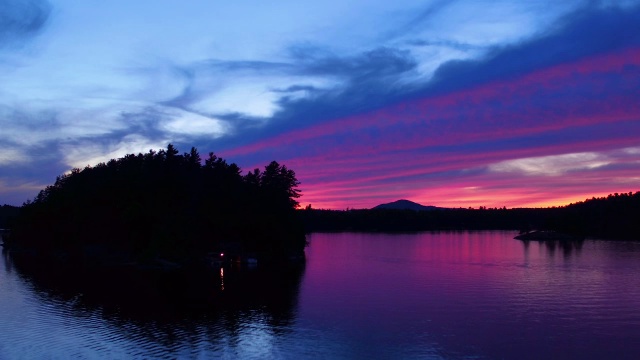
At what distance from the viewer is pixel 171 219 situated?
4656 inches

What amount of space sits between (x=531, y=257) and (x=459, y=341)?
10837 centimetres

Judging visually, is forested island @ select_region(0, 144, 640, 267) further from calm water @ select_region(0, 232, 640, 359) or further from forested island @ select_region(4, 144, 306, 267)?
calm water @ select_region(0, 232, 640, 359)

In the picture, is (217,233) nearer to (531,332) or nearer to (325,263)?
(325,263)

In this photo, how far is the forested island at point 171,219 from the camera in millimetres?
120938

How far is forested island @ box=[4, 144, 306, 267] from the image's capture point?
120938 mm

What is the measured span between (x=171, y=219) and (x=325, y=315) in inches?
2453

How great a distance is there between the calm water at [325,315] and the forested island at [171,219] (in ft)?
59.0

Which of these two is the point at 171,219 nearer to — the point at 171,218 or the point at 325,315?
the point at 171,218

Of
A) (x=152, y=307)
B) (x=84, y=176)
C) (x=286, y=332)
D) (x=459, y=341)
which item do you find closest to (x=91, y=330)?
(x=152, y=307)

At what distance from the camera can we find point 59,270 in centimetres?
11388

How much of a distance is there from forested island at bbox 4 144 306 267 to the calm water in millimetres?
17998

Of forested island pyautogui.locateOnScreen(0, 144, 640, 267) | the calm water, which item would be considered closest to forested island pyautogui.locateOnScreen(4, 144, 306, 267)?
forested island pyautogui.locateOnScreen(0, 144, 640, 267)

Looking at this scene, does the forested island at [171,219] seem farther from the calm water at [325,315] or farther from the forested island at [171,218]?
the calm water at [325,315]

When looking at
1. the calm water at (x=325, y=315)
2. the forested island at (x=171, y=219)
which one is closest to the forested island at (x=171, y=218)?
the forested island at (x=171, y=219)
